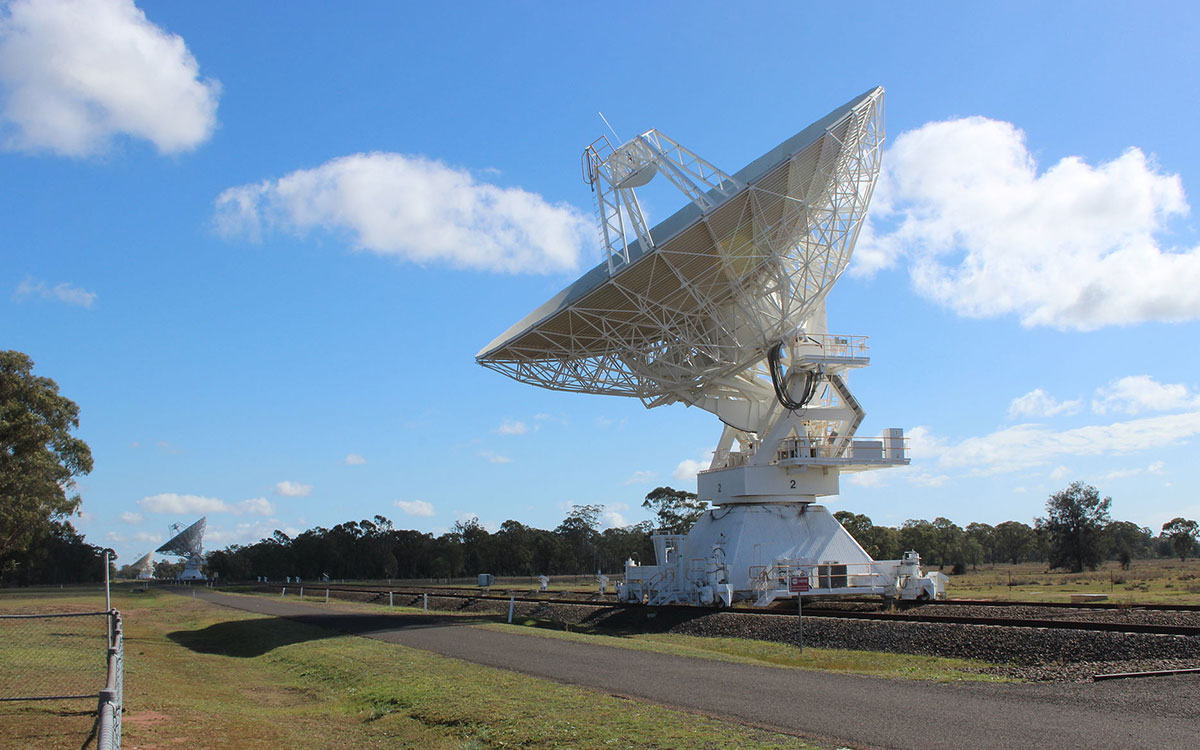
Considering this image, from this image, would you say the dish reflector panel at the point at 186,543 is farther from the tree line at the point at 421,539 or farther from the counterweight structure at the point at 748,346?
the counterweight structure at the point at 748,346

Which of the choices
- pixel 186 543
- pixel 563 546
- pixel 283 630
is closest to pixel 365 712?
pixel 283 630

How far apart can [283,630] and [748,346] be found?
1451cm

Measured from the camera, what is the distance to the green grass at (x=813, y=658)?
12.6m

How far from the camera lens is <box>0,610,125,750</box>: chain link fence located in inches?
307

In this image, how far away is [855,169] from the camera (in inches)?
956

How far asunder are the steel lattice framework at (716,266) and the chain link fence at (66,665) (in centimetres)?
1308

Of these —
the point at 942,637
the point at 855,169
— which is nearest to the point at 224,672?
the point at 942,637

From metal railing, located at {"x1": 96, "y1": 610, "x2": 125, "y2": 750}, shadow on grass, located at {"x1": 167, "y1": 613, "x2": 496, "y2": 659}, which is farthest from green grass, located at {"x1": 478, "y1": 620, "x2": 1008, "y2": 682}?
metal railing, located at {"x1": 96, "y1": 610, "x2": 125, "y2": 750}

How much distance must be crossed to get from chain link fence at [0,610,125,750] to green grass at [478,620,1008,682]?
8.26m

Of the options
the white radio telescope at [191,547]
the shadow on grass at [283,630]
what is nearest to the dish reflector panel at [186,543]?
the white radio telescope at [191,547]

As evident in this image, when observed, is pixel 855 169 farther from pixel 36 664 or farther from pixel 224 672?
pixel 36 664

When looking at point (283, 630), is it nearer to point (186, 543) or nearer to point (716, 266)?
point (716, 266)

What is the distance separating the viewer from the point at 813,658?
1528cm

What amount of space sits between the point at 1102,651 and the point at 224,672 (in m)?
14.6
